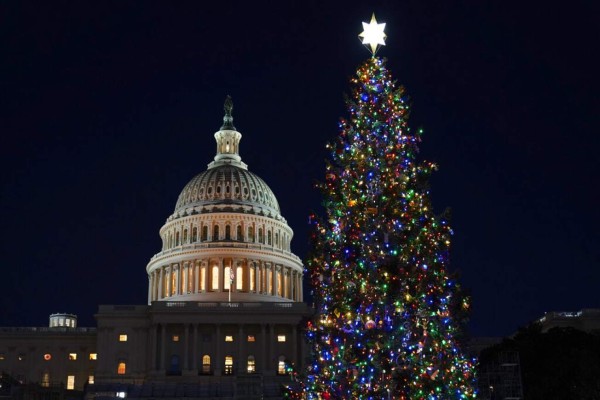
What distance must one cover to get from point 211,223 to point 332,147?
99.6 meters

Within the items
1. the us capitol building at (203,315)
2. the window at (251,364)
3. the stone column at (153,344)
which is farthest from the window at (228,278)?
the window at (251,364)

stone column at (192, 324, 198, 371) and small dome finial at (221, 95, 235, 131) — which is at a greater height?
small dome finial at (221, 95, 235, 131)

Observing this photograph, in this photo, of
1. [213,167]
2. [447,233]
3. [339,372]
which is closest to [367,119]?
[447,233]

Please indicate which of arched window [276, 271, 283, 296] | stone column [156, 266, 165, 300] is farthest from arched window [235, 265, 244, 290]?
stone column [156, 266, 165, 300]

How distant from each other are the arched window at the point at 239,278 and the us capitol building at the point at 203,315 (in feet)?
0.60

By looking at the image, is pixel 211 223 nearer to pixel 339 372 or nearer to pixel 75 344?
pixel 75 344

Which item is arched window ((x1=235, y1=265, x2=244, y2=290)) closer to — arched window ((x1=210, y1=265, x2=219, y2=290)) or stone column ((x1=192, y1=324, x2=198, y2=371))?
arched window ((x1=210, y1=265, x2=219, y2=290))

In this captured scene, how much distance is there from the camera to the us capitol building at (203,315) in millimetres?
107125

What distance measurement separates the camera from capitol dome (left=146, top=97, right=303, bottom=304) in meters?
126

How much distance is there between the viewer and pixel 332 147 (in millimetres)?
33844

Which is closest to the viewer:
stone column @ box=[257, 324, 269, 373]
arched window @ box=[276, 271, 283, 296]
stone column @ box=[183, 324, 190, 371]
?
stone column @ box=[183, 324, 190, 371]

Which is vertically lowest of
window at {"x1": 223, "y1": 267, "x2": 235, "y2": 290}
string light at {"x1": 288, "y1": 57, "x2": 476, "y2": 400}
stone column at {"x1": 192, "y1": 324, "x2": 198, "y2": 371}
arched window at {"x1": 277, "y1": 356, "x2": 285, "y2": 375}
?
string light at {"x1": 288, "y1": 57, "x2": 476, "y2": 400}

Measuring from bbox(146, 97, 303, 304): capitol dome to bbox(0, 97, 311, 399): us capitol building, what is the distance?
18 cm

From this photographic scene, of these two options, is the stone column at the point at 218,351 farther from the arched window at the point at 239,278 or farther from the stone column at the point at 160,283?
the stone column at the point at 160,283
